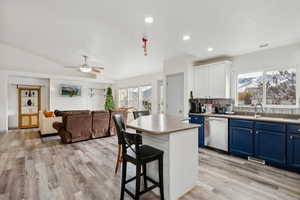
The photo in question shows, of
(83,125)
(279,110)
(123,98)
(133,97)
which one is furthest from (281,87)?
(123,98)

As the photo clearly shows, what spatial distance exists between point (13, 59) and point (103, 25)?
19.0 ft

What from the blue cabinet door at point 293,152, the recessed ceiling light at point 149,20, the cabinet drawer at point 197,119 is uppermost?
the recessed ceiling light at point 149,20

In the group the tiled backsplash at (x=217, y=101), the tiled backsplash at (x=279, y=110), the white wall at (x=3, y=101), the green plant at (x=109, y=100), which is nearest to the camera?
the tiled backsplash at (x=279, y=110)

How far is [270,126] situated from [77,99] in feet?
28.2

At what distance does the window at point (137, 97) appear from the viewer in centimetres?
734

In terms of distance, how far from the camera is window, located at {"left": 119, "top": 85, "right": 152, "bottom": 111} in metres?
7.34

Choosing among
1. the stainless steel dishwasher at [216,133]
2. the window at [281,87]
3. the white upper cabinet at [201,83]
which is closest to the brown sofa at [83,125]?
the white upper cabinet at [201,83]

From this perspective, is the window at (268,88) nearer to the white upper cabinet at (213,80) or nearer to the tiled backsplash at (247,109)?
the tiled backsplash at (247,109)

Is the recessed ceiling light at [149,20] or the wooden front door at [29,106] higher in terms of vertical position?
the recessed ceiling light at [149,20]

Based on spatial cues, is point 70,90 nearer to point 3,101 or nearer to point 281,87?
point 3,101

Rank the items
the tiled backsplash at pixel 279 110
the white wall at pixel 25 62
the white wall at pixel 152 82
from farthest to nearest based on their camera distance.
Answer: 1. the white wall at pixel 152 82
2. the white wall at pixel 25 62
3. the tiled backsplash at pixel 279 110

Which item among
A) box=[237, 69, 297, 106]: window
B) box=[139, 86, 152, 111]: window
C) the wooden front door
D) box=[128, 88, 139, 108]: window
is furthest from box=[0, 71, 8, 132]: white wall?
box=[237, 69, 297, 106]: window

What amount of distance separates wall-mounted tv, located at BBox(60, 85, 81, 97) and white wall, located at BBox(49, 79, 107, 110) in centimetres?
17

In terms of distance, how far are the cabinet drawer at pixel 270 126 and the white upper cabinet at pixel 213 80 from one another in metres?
1.13
